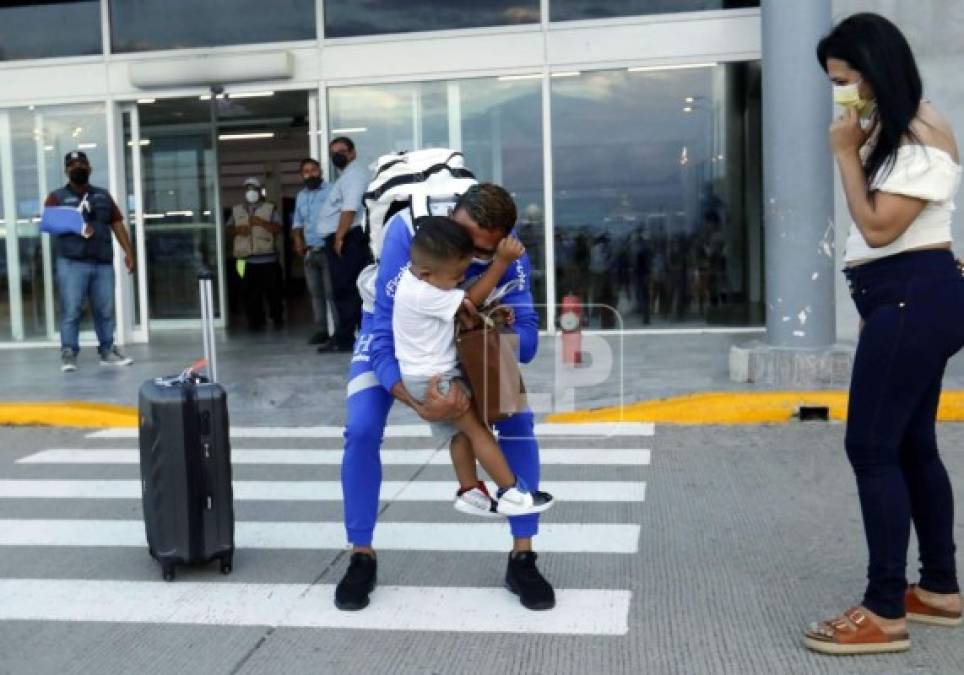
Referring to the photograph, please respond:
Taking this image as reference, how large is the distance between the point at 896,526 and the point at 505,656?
140 cm

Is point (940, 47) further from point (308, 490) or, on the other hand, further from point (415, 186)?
point (415, 186)

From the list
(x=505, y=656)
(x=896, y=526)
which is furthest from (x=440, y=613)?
(x=896, y=526)

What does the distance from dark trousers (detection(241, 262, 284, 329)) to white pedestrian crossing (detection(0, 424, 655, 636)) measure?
21.9ft

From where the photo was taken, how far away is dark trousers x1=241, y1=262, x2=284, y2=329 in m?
14.9

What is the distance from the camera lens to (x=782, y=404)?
794 cm

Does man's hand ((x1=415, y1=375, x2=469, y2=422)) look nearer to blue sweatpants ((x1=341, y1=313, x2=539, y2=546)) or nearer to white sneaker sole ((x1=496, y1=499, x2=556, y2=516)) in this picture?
blue sweatpants ((x1=341, y1=313, x2=539, y2=546))

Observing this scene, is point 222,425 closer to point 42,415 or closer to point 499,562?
point 499,562

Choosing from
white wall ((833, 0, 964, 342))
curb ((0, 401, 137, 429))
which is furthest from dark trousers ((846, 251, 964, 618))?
white wall ((833, 0, 964, 342))

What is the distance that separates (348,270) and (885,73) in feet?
24.6

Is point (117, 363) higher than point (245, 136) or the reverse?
the reverse

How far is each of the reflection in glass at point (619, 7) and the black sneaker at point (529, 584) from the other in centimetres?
872

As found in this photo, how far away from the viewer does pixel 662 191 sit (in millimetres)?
11984

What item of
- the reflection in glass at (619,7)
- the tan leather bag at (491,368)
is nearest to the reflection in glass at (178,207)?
the reflection in glass at (619,7)

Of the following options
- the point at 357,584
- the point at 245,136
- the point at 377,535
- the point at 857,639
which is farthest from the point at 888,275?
the point at 245,136
